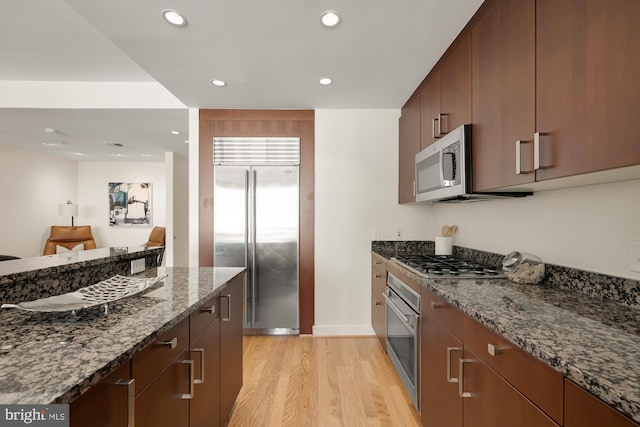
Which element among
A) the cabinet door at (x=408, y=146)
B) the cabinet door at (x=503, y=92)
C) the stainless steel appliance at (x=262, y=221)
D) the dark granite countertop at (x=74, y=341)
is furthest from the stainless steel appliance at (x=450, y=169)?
the dark granite countertop at (x=74, y=341)

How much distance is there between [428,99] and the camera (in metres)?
2.24

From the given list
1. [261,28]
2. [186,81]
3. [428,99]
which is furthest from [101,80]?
[428,99]

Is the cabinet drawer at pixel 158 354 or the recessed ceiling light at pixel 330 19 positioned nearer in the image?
the cabinet drawer at pixel 158 354

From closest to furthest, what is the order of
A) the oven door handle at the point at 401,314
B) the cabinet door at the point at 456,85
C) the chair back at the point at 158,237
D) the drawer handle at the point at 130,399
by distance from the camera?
1. the drawer handle at the point at 130,399
2. the cabinet door at the point at 456,85
3. the oven door handle at the point at 401,314
4. the chair back at the point at 158,237

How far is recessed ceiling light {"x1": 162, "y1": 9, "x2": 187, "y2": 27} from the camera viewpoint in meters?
1.58

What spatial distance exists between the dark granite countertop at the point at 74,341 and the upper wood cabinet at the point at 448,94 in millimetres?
1740

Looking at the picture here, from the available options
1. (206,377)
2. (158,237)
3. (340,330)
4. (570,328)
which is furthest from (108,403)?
(158,237)

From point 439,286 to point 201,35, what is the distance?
80.2 inches

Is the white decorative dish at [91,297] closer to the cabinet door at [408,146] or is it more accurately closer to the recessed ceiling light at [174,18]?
the recessed ceiling light at [174,18]

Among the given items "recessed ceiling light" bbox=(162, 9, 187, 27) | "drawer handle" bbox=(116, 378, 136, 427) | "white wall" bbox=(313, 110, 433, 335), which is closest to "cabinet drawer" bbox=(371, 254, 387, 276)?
"white wall" bbox=(313, 110, 433, 335)

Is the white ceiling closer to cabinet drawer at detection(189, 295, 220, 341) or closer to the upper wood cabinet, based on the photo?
the upper wood cabinet

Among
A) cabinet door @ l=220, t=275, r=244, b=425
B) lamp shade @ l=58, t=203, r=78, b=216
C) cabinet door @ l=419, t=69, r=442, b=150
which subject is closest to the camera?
cabinet door @ l=220, t=275, r=244, b=425

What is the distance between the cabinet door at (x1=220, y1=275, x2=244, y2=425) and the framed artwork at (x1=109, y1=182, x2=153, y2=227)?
18.5 ft

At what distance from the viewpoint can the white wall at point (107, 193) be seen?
638cm
